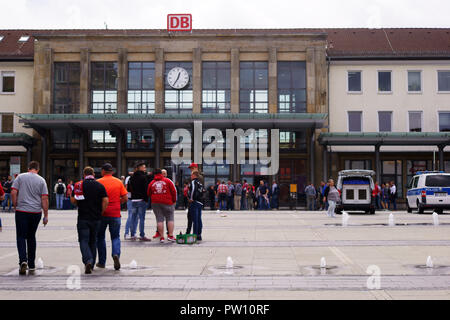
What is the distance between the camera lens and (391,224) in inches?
859

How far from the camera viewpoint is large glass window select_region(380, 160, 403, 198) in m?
45.3

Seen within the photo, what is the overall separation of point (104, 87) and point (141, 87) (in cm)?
260

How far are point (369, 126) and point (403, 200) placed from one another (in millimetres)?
5732

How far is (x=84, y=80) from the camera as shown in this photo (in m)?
44.8

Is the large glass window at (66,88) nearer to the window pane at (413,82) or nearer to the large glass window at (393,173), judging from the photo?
the large glass window at (393,173)

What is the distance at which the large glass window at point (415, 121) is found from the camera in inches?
1817

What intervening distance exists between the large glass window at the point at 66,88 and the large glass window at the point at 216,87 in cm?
891

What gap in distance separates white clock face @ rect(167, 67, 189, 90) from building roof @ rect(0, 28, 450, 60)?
254cm

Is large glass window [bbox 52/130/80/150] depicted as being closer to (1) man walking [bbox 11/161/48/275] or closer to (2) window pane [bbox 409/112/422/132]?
(2) window pane [bbox 409/112/422/132]

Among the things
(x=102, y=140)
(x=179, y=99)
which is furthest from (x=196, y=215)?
(x=102, y=140)

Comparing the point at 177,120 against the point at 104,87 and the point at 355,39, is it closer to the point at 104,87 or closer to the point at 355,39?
the point at 104,87

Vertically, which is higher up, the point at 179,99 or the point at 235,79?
the point at 235,79
